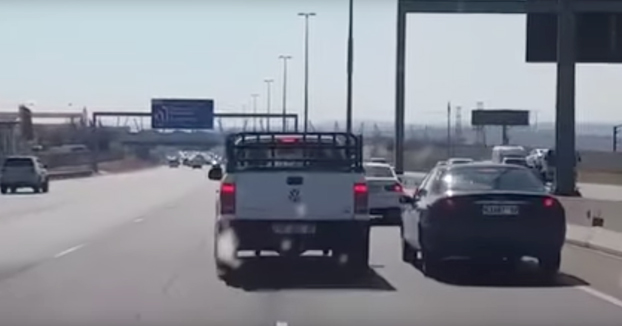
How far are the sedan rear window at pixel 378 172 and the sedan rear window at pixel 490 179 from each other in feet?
46.1

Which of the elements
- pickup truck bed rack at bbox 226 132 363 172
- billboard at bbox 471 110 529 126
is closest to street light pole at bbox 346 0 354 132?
pickup truck bed rack at bbox 226 132 363 172

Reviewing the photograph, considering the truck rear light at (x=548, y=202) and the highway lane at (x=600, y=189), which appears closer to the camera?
the truck rear light at (x=548, y=202)

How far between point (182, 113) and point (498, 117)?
4073cm

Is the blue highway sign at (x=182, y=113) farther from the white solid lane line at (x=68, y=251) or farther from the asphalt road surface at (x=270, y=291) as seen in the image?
the white solid lane line at (x=68, y=251)

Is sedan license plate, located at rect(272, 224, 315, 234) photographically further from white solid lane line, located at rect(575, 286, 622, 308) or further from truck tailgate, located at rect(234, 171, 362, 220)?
white solid lane line, located at rect(575, 286, 622, 308)

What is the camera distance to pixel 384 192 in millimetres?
35938

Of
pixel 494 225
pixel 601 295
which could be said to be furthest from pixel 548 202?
pixel 601 295

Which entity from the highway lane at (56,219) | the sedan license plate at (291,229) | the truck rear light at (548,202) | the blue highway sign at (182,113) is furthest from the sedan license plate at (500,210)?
the blue highway sign at (182,113)

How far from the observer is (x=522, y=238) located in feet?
68.1

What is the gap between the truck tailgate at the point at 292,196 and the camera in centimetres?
2128

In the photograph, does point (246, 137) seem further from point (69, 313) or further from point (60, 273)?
point (69, 313)

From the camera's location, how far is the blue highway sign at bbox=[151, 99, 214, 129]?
10112 centimetres

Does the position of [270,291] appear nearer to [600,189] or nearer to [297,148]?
[297,148]

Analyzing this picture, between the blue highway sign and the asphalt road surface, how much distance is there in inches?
2775
